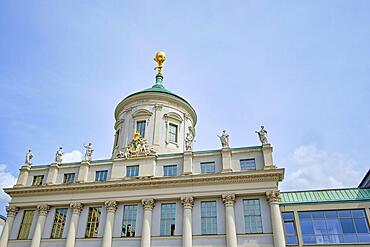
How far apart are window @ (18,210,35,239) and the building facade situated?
99 millimetres

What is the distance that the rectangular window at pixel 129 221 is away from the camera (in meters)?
29.6

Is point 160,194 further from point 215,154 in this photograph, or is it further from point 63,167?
point 63,167

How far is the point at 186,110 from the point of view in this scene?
42.3 m

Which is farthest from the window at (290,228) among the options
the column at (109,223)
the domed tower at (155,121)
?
the column at (109,223)

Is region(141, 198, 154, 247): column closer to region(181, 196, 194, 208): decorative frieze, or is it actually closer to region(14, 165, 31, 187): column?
region(181, 196, 194, 208): decorative frieze

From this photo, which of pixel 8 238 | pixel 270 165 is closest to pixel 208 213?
pixel 270 165

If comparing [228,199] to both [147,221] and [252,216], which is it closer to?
[252,216]

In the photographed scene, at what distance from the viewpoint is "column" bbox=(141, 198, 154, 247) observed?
28.2m

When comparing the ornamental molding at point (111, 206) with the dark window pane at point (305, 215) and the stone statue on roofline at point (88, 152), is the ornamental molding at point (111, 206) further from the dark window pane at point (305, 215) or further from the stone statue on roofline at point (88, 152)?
the dark window pane at point (305, 215)

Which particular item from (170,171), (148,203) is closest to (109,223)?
(148,203)

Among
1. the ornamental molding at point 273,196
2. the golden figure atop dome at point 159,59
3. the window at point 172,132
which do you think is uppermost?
the golden figure atop dome at point 159,59

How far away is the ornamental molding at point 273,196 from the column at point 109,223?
48.6ft

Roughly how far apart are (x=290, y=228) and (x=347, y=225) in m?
4.84

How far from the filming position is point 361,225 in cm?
2698
